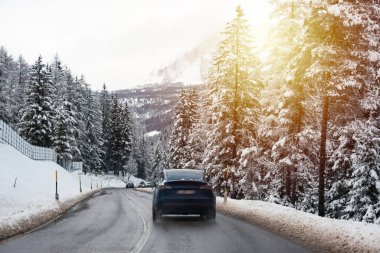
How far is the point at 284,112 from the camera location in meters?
24.4

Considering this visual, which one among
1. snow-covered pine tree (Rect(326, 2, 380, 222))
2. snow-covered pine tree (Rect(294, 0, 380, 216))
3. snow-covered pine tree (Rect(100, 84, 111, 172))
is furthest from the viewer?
snow-covered pine tree (Rect(100, 84, 111, 172))

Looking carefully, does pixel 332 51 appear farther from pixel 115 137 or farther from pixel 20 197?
pixel 115 137

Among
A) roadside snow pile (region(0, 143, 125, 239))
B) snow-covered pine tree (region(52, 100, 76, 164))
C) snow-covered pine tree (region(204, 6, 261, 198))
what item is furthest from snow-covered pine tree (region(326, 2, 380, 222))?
snow-covered pine tree (region(52, 100, 76, 164))

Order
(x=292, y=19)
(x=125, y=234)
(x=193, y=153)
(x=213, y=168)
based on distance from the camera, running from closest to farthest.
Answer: (x=125, y=234) < (x=292, y=19) < (x=213, y=168) < (x=193, y=153)

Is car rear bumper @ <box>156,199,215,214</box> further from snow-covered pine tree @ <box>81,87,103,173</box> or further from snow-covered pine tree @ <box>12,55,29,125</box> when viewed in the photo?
snow-covered pine tree @ <box>81,87,103,173</box>

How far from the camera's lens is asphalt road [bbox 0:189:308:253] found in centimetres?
976

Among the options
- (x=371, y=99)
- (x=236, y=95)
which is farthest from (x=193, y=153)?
(x=371, y=99)

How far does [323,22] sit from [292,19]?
6056 millimetres

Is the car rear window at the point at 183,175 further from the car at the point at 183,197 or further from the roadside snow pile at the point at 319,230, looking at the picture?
the roadside snow pile at the point at 319,230

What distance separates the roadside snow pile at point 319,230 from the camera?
31.7ft

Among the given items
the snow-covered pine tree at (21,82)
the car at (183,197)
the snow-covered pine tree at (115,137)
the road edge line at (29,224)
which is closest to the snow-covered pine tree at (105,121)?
the snow-covered pine tree at (115,137)

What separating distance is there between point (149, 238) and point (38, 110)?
155 ft

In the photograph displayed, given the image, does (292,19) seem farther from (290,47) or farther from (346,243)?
(346,243)

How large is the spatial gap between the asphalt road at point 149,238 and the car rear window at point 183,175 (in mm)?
1548
